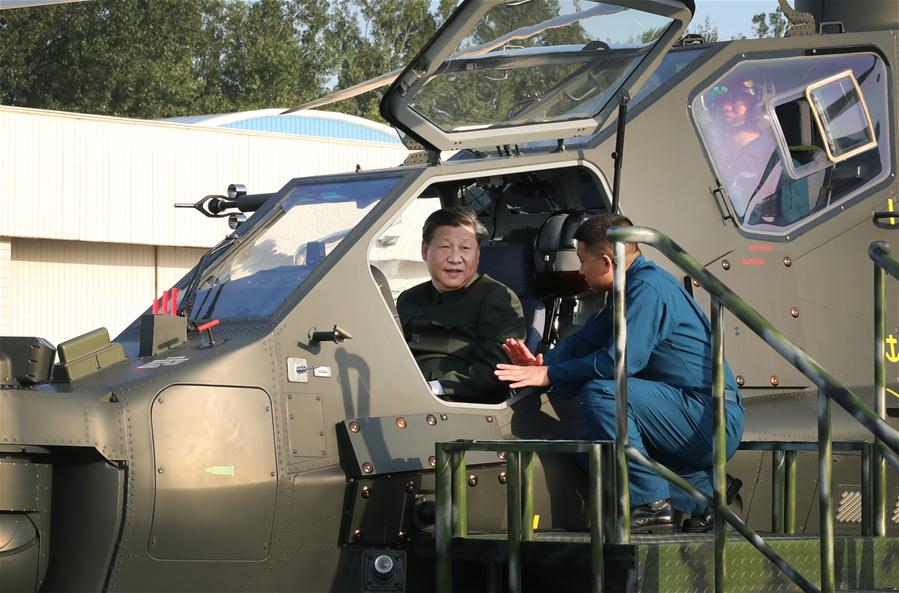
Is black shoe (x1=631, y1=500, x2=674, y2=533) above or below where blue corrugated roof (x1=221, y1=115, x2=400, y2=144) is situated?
below

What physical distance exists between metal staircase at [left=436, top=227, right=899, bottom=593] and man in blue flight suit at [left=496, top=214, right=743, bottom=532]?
0.43 meters

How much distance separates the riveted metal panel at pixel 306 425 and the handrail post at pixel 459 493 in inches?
25.0

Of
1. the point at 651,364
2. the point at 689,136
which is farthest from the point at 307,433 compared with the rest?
the point at 689,136

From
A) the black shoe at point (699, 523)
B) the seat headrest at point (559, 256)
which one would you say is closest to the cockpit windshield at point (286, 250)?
the seat headrest at point (559, 256)

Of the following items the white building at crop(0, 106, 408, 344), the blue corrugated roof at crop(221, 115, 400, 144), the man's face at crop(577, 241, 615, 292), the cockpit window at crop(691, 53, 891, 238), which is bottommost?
the man's face at crop(577, 241, 615, 292)

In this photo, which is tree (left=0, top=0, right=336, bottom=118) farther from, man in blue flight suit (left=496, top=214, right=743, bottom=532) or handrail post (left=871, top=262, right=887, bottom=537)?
handrail post (left=871, top=262, right=887, bottom=537)

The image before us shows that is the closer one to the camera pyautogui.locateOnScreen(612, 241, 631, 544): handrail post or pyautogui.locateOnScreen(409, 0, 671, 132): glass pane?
pyautogui.locateOnScreen(612, 241, 631, 544): handrail post

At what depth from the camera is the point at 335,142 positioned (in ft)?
88.5

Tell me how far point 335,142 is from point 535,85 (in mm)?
20777

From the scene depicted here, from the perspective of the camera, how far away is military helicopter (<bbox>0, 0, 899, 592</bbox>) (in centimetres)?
508

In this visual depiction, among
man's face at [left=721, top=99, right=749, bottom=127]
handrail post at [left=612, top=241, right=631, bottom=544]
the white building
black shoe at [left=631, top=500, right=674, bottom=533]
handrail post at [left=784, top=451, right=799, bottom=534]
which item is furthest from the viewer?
the white building

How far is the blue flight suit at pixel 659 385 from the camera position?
18.4ft

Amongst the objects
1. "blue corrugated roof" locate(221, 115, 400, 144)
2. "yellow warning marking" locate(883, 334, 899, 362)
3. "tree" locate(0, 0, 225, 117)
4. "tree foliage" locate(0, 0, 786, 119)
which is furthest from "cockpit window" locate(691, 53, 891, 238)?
"tree" locate(0, 0, 225, 117)

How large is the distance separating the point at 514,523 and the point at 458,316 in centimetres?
159
